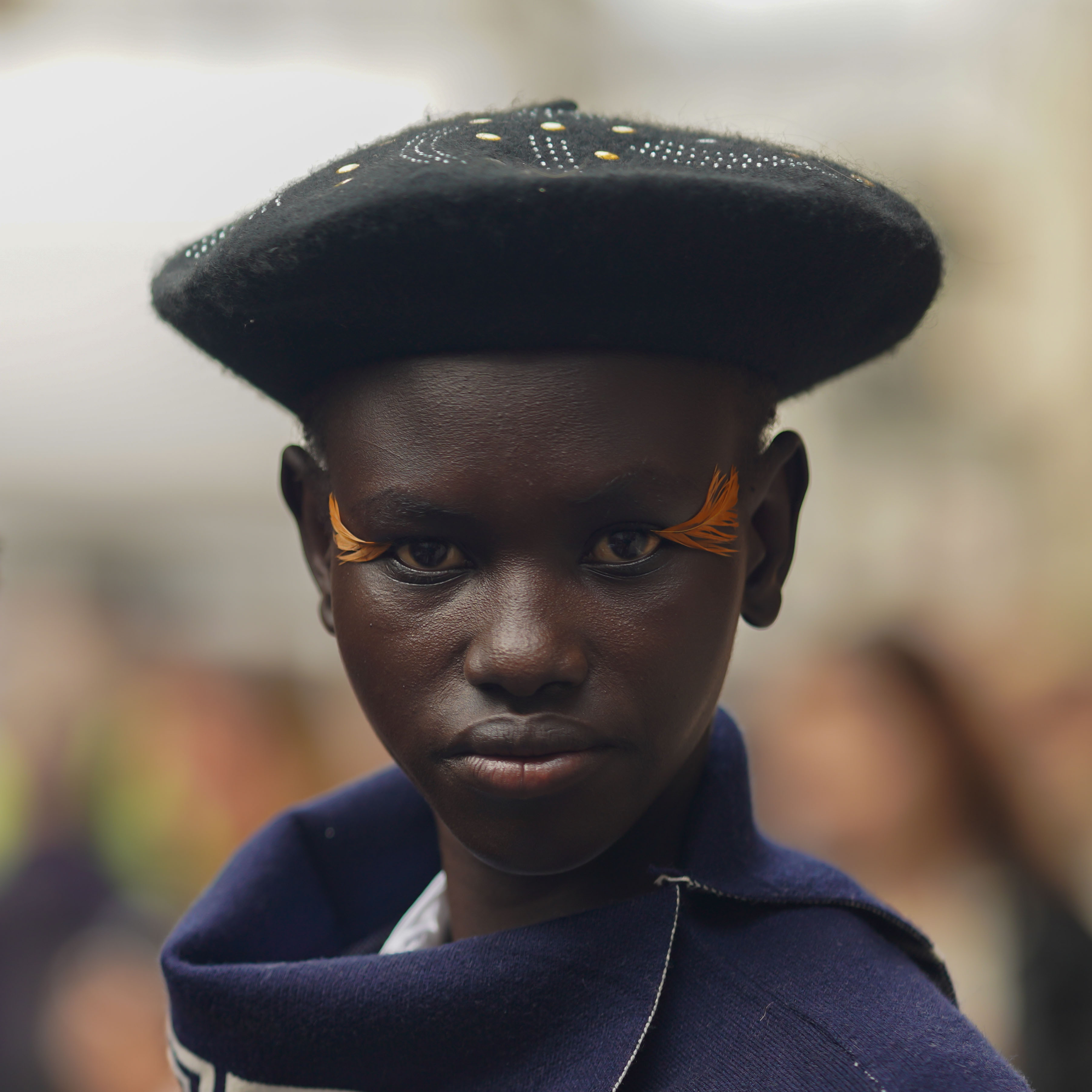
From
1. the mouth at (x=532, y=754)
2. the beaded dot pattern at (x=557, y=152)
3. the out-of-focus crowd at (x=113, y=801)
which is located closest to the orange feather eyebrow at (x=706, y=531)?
the mouth at (x=532, y=754)

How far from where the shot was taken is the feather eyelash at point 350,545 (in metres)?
1.36

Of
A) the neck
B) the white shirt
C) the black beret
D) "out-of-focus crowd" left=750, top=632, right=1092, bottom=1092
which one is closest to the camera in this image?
the black beret

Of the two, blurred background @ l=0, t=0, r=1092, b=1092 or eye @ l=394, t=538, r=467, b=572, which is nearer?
eye @ l=394, t=538, r=467, b=572

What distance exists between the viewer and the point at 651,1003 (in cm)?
130

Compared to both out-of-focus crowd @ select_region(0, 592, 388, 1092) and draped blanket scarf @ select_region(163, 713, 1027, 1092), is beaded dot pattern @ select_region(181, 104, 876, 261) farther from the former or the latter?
A: out-of-focus crowd @ select_region(0, 592, 388, 1092)

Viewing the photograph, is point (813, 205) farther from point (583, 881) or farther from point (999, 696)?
point (999, 696)

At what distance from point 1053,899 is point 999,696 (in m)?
0.67

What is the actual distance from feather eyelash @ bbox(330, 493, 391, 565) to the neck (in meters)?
0.41

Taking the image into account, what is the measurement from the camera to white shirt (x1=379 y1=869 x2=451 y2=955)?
175 centimetres

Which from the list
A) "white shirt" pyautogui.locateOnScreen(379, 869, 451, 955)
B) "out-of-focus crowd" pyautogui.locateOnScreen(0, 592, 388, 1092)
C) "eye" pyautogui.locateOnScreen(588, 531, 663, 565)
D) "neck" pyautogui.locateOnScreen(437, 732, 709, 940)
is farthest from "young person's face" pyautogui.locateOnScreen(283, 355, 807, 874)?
"out-of-focus crowd" pyautogui.locateOnScreen(0, 592, 388, 1092)

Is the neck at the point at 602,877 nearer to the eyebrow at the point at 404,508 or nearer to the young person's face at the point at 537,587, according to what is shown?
the young person's face at the point at 537,587

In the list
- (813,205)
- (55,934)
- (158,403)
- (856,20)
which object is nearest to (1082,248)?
(856,20)

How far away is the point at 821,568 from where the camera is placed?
492 centimetres

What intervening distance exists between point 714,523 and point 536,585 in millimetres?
222
